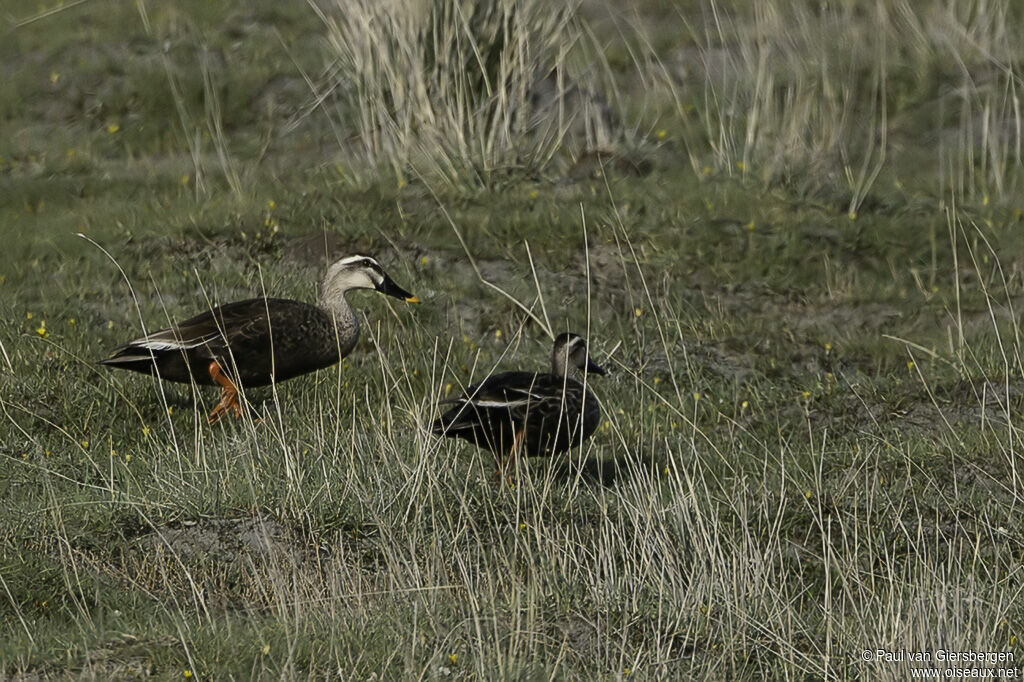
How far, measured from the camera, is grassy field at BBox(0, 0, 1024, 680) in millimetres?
5172

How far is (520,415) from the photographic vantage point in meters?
6.73

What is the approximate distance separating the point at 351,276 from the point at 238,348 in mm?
1047

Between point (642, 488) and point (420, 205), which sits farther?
point (420, 205)

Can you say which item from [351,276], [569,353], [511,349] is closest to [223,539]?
[569,353]

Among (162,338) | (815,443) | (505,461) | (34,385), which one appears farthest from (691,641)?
(34,385)

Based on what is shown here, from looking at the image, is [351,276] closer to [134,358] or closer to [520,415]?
[134,358]

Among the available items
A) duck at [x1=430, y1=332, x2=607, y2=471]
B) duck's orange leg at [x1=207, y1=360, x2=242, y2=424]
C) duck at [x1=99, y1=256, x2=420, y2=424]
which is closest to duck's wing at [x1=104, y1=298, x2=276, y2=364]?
duck at [x1=99, y1=256, x2=420, y2=424]

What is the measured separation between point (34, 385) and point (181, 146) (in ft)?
26.1

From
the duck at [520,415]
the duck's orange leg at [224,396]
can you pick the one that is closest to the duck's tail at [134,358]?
the duck's orange leg at [224,396]

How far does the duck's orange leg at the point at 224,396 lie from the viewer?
773 cm

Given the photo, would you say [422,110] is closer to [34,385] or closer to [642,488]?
[34,385]

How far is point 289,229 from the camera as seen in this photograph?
11.0 meters

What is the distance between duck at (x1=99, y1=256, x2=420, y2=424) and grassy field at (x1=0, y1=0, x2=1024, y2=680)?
0.26 m

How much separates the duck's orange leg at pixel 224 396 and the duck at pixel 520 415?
1598 mm
